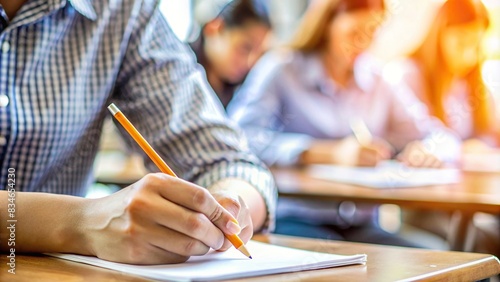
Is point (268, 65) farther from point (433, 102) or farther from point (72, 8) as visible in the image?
point (72, 8)

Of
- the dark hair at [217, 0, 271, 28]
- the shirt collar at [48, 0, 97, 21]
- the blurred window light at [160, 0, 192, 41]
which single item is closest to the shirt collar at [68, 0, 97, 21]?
the shirt collar at [48, 0, 97, 21]

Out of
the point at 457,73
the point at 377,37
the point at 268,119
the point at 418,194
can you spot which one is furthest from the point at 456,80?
the point at 418,194

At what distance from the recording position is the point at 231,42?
304 cm

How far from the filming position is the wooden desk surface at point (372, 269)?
621 millimetres

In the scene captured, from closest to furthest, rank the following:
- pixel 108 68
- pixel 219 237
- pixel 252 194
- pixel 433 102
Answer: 1. pixel 219 237
2. pixel 252 194
3. pixel 108 68
4. pixel 433 102

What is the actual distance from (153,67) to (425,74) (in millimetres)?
2218

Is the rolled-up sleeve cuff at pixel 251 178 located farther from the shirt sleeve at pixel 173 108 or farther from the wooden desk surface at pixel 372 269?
the wooden desk surface at pixel 372 269

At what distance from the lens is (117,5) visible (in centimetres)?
108

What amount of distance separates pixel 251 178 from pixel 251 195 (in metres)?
0.04

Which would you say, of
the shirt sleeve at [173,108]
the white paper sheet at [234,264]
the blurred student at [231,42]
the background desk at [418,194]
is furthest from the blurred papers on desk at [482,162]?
the white paper sheet at [234,264]

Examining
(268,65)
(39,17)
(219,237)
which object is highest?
(39,17)

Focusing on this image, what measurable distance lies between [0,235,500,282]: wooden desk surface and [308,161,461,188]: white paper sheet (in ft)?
3.14

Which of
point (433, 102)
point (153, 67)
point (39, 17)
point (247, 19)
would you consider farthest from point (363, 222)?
point (39, 17)

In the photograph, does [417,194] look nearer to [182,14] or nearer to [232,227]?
[232,227]
